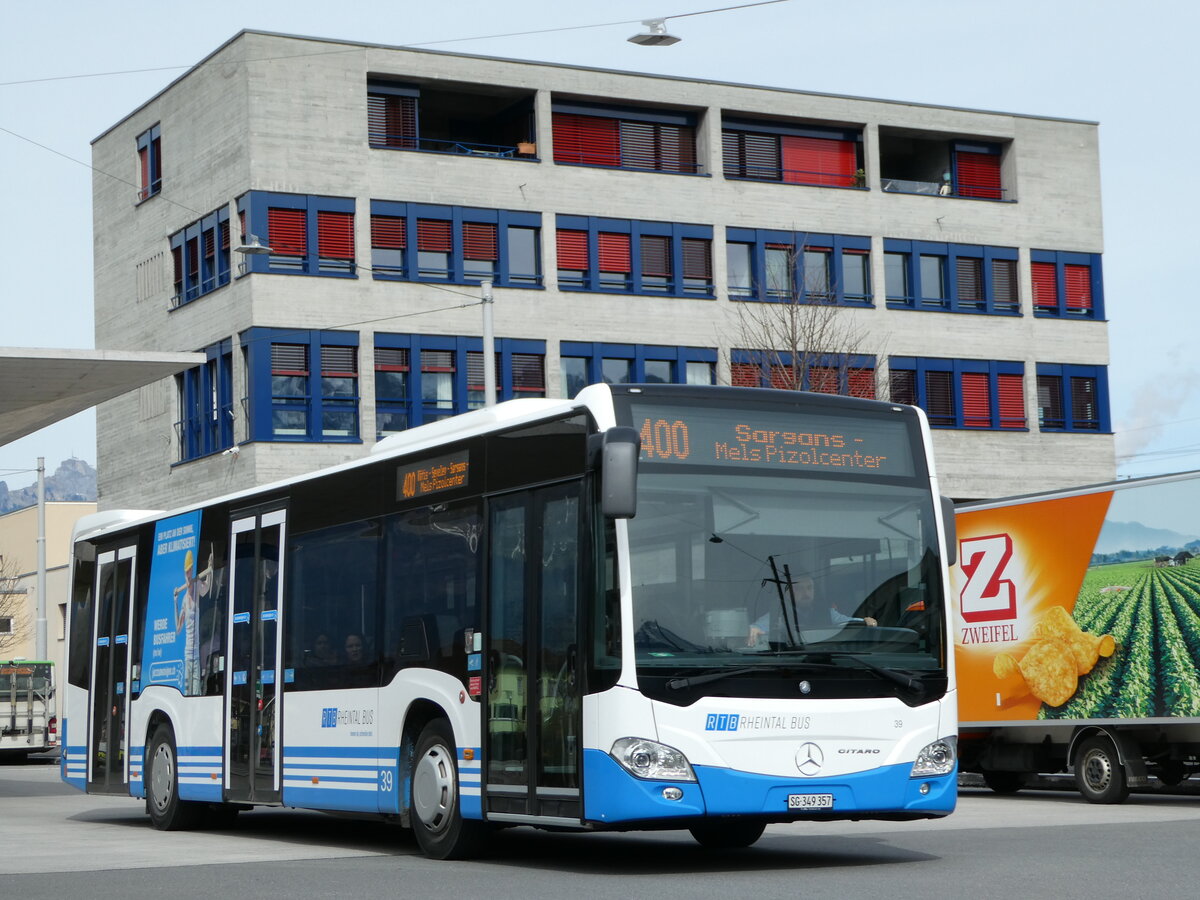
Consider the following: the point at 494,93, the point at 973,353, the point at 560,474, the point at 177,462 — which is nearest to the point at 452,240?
the point at 494,93

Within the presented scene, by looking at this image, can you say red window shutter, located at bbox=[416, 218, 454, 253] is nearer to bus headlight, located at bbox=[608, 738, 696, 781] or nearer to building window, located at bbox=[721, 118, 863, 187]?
building window, located at bbox=[721, 118, 863, 187]

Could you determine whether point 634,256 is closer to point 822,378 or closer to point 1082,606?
point 822,378

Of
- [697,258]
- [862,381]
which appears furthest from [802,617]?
[697,258]

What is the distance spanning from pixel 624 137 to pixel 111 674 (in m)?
31.0

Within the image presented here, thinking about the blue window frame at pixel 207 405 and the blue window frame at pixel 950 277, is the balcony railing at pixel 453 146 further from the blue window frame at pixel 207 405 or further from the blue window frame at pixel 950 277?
the blue window frame at pixel 950 277

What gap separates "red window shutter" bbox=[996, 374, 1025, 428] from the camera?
52469 millimetres

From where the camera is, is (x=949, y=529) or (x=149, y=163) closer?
(x=949, y=529)

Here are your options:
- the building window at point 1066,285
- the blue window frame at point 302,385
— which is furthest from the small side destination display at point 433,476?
the building window at point 1066,285

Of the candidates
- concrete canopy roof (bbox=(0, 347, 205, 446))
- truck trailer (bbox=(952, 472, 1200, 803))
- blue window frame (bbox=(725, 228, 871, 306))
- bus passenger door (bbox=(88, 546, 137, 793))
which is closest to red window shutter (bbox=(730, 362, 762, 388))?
blue window frame (bbox=(725, 228, 871, 306))

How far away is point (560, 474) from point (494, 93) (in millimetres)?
36181

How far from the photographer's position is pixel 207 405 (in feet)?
153

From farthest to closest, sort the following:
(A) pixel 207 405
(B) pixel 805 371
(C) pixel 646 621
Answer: (A) pixel 207 405
(B) pixel 805 371
(C) pixel 646 621

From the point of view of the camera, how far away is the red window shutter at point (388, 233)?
45312 millimetres

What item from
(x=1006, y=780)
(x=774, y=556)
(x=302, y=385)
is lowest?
(x=1006, y=780)
